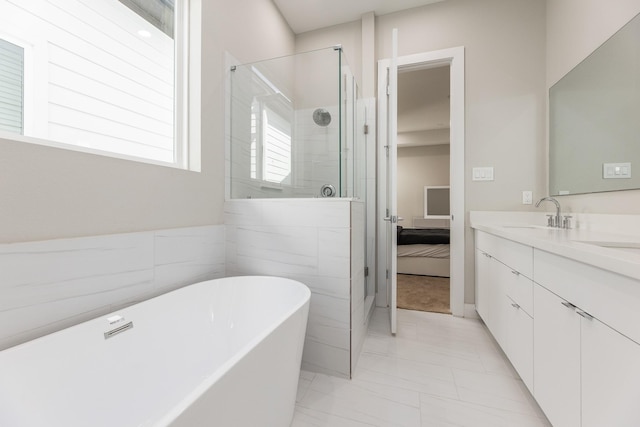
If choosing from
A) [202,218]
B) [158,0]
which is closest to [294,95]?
[158,0]

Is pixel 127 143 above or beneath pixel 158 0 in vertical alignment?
beneath

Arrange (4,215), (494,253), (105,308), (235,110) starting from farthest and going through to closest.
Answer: (235,110) < (494,253) < (105,308) < (4,215)

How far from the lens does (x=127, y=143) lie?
4.34ft

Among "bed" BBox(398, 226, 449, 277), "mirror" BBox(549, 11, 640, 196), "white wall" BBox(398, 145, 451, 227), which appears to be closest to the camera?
"mirror" BBox(549, 11, 640, 196)

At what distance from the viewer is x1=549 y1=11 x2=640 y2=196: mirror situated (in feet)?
4.45

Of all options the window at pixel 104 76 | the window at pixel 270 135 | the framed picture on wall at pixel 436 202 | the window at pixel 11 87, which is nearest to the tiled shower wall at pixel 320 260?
the window at pixel 270 135

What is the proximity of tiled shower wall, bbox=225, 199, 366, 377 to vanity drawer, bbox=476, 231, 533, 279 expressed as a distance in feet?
2.81

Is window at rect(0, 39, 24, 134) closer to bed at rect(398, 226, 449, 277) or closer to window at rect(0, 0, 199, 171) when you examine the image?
window at rect(0, 0, 199, 171)

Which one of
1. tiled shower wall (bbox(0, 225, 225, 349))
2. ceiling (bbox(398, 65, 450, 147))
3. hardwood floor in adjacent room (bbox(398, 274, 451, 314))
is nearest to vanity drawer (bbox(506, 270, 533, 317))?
hardwood floor in adjacent room (bbox(398, 274, 451, 314))

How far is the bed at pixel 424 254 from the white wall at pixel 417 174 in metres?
2.15

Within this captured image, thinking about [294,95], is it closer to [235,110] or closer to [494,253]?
[235,110]

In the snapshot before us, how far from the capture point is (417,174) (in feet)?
19.3

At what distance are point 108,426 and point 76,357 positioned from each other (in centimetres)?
25

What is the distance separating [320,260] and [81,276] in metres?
1.07
